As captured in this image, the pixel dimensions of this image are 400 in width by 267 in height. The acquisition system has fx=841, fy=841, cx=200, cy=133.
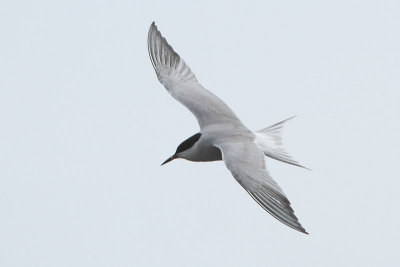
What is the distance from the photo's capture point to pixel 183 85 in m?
9.59

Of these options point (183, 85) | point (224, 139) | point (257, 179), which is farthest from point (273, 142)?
point (257, 179)

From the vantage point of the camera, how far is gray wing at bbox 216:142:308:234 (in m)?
6.83

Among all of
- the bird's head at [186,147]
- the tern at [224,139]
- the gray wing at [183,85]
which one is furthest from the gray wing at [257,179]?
the gray wing at [183,85]

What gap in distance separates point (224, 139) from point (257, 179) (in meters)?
1.01

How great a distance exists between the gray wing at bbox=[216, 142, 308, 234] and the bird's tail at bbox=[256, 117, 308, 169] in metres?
0.46

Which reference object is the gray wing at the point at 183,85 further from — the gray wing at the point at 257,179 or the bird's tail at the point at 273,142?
the gray wing at the point at 257,179

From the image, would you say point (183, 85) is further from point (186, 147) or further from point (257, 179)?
point (257, 179)

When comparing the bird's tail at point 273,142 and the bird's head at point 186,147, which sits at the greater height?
the bird's head at point 186,147

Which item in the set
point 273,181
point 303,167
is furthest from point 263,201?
point 303,167

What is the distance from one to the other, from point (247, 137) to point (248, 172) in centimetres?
102

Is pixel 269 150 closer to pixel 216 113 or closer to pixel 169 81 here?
pixel 216 113

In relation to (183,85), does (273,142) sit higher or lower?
lower

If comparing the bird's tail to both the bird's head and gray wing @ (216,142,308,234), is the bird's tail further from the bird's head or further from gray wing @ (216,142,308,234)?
the bird's head

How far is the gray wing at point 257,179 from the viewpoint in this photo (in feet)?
22.4
